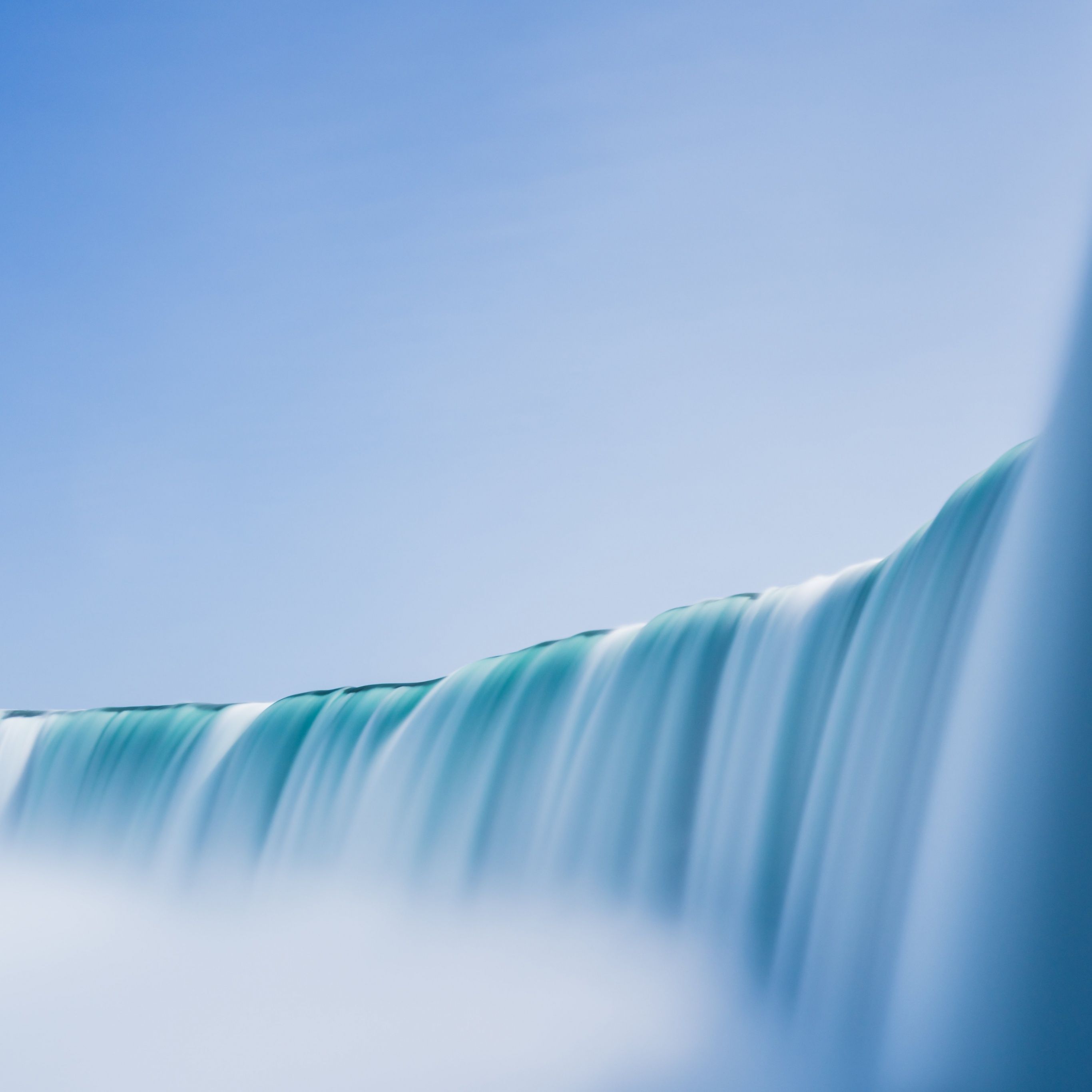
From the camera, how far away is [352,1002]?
217 inches

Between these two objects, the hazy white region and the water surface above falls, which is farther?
the hazy white region

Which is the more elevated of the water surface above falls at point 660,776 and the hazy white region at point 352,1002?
the water surface above falls at point 660,776

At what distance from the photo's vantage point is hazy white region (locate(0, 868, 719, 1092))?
4.46m

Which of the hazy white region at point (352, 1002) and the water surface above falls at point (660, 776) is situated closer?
the water surface above falls at point (660, 776)

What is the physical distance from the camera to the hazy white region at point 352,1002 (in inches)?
176

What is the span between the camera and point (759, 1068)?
3.87 m

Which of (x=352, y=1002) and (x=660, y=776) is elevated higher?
(x=660, y=776)

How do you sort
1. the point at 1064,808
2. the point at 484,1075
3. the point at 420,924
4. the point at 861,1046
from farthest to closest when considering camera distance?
the point at 420,924, the point at 484,1075, the point at 861,1046, the point at 1064,808

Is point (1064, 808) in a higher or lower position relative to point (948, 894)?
higher

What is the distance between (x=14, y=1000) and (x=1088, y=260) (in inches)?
240

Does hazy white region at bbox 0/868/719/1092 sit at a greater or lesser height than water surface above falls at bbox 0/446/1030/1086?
lesser

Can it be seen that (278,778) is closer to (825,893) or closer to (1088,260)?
(825,893)

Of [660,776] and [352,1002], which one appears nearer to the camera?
[660,776]

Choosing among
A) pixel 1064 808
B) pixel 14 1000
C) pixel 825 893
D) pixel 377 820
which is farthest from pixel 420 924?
pixel 1064 808
